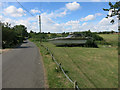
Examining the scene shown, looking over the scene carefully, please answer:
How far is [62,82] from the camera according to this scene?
16.7 feet

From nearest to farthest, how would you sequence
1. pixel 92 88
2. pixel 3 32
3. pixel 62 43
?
pixel 92 88, pixel 3 32, pixel 62 43

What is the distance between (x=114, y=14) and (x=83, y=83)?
3.94 metres

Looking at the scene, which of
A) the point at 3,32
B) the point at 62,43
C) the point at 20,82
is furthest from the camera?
the point at 62,43

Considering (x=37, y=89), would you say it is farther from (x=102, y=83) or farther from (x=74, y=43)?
(x=74, y=43)

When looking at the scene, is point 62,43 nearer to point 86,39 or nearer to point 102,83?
point 86,39

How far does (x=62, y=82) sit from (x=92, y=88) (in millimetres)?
1297

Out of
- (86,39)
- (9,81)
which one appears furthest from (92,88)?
(86,39)

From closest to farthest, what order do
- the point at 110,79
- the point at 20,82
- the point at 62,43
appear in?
the point at 20,82, the point at 110,79, the point at 62,43

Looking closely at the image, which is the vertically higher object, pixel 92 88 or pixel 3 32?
pixel 3 32

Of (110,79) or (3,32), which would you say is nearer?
(110,79)

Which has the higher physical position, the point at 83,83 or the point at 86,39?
the point at 86,39

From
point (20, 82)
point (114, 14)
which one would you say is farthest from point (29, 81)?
point (114, 14)

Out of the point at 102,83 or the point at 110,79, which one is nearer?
the point at 102,83

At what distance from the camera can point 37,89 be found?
4.41 metres
